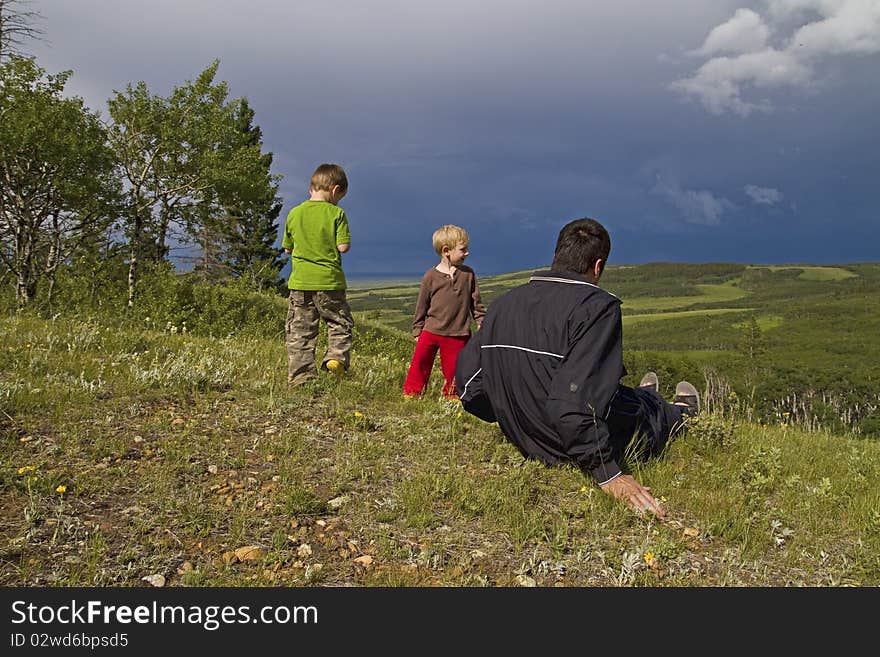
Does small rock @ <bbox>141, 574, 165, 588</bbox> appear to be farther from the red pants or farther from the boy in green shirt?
the red pants

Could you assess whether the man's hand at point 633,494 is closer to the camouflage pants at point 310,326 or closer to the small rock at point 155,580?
the small rock at point 155,580

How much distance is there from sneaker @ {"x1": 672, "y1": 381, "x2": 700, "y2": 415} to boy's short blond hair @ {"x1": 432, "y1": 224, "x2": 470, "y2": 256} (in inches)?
126

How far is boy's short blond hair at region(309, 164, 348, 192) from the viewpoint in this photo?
7340mm

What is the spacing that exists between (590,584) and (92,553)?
2990 millimetres

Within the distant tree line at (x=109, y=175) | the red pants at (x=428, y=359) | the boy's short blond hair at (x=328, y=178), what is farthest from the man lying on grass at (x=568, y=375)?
the distant tree line at (x=109, y=175)

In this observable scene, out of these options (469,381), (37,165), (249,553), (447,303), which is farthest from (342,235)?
(37,165)

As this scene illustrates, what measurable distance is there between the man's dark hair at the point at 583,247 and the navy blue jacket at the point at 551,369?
10cm

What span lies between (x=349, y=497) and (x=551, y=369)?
1820mm

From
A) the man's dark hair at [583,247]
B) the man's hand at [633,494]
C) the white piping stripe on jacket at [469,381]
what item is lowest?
the man's hand at [633,494]

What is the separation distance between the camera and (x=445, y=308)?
25.7 ft

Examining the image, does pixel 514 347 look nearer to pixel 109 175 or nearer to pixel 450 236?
pixel 450 236

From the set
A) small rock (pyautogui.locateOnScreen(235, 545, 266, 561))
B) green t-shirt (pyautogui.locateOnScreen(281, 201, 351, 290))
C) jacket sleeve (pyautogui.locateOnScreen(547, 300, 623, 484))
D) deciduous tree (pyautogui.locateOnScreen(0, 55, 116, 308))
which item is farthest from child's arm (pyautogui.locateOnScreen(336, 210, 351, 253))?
deciduous tree (pyautogui.locateOnScreen(0, 55, 116, 308))

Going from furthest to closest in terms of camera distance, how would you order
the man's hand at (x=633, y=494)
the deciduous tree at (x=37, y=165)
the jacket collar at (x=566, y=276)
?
the deciduous tree at (x=37, y=165) < the jacket collar at (x=566, y=276) < the man's hand at (x=633, y=494)

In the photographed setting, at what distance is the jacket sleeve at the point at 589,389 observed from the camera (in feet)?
14.0
